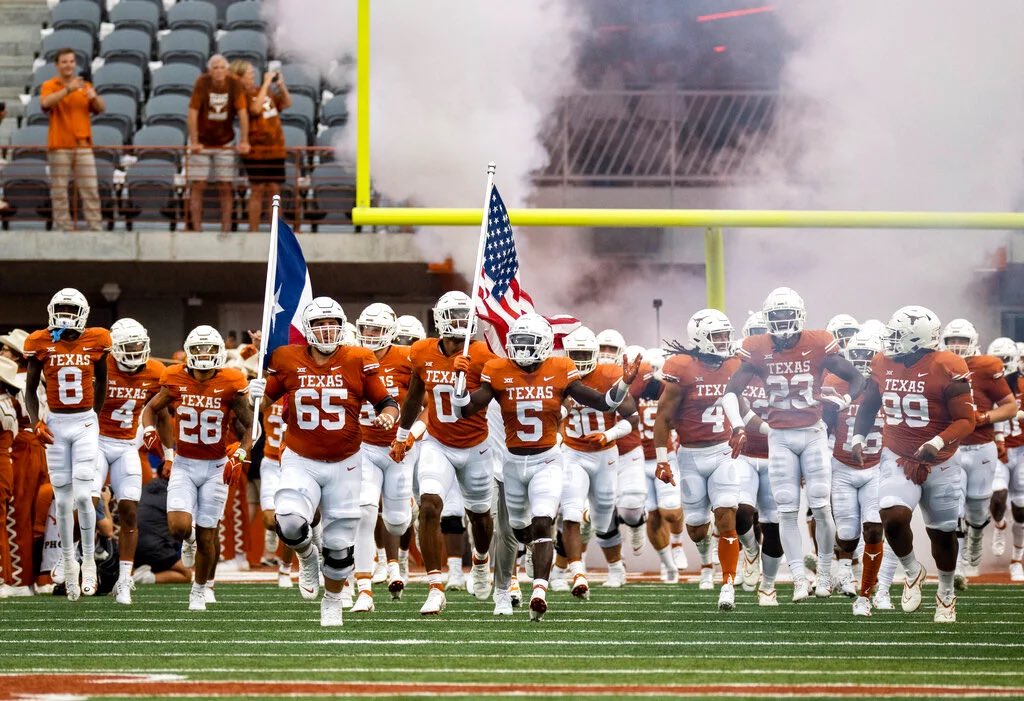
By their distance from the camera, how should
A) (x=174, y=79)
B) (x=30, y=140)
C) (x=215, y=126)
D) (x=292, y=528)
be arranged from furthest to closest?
(x=174, y=79), (x=30, y=140), (x=215, y=126), (x=292, y=528)

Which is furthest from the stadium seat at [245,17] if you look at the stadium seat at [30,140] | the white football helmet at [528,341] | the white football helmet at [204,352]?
the white football helmet at [528,341]

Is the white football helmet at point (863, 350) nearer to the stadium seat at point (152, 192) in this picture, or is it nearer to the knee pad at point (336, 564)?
the knee pad at point (336, 564)

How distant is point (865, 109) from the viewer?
13094 millimetres

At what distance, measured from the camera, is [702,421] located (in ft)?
33.2

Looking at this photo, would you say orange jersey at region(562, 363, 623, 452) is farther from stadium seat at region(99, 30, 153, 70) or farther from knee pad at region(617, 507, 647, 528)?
stadium seat at region(99, 30, 153, 70)

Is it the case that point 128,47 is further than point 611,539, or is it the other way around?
point 128,47

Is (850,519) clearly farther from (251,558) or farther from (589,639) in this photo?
(251,558)

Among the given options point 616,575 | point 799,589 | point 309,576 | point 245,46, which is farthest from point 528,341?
point 245,46

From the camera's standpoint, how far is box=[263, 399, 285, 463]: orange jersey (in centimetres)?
1134

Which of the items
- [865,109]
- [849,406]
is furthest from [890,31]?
[849,406]

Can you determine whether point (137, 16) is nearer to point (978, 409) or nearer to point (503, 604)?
point (978, 409)

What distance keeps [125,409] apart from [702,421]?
11.3 ft

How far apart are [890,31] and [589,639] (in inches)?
262

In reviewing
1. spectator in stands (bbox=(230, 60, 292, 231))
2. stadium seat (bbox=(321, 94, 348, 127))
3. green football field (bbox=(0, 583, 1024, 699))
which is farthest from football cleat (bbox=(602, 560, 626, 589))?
stadium seat (bbox=(321, 94, 348, 127))
